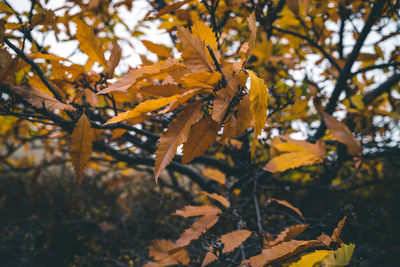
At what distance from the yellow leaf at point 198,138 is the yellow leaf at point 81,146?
263 mm

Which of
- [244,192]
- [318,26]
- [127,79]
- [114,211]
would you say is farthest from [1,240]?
[318,26]

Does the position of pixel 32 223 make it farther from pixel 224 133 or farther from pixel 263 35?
pixel 263 35

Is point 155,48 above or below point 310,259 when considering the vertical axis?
above

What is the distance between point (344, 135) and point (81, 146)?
0.95m

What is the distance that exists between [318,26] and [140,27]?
119 cm

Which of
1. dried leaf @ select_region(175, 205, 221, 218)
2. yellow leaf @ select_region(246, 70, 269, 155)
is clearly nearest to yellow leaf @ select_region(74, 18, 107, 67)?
yellow leaf @ select_region(246, 70, 269, 155)

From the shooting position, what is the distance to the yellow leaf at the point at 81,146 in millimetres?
548

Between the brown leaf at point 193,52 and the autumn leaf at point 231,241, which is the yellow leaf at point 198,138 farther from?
the autumn leaf at point 231,241

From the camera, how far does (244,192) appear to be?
148 cm

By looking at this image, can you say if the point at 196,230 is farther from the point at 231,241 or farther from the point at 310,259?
the point at 310,259

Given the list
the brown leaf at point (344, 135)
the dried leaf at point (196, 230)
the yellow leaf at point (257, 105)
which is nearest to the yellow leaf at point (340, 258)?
the yellow leaf at point (257, 105)

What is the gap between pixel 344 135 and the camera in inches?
34.8

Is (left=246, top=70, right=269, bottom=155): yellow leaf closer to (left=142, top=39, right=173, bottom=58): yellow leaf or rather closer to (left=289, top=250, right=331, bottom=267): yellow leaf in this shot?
(left=289, top=250, right=331, bottom=267): yellow leaf

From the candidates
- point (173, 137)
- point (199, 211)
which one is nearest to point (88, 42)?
point (173, 137)
